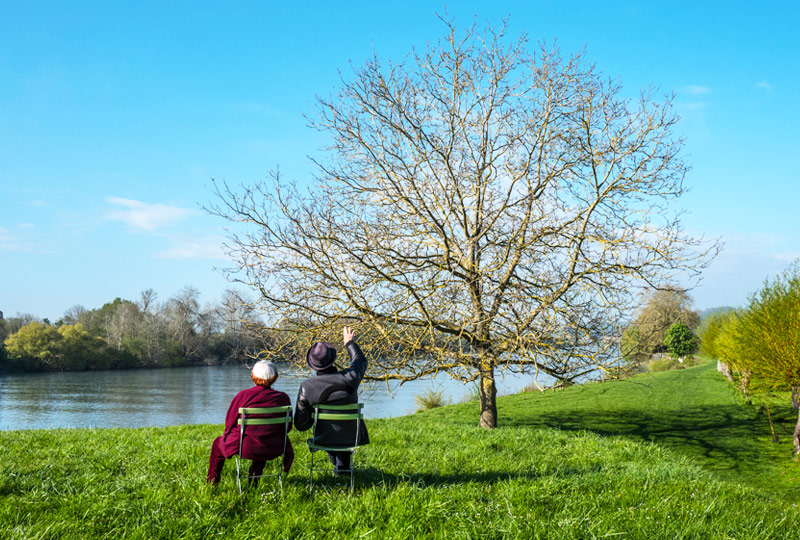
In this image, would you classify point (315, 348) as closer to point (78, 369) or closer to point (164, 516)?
point (164, 516)

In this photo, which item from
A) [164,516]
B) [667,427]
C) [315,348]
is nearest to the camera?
[164,516]

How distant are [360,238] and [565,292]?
4.46 m

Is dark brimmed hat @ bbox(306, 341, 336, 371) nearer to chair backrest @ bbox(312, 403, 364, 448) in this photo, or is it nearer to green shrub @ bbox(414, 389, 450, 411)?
chair backrest @ bbox(312, 403, 364, 448)

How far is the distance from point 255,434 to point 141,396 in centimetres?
3467

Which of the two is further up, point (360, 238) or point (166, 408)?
point (360, 238)

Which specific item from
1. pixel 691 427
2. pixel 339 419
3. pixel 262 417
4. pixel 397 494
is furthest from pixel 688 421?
pixel 262 417

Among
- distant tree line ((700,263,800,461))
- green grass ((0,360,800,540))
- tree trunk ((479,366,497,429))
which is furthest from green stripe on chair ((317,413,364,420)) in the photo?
distant tree line ((700,263,800,461))

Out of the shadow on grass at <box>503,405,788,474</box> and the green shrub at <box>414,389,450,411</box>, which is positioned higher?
the green shrub at <box>414,389,450,411</box>

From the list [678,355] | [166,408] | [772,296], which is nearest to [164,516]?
[772,296]

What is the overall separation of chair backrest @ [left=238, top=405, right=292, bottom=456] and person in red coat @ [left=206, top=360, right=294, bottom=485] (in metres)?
0.04

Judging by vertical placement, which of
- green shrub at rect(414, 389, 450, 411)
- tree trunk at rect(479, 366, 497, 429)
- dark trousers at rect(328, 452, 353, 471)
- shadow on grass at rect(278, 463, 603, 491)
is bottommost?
green shrub at rect(414, 389, 450, 411)

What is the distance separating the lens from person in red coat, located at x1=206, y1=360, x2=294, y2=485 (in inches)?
163

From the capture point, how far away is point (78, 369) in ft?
173

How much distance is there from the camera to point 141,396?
1345 inches
